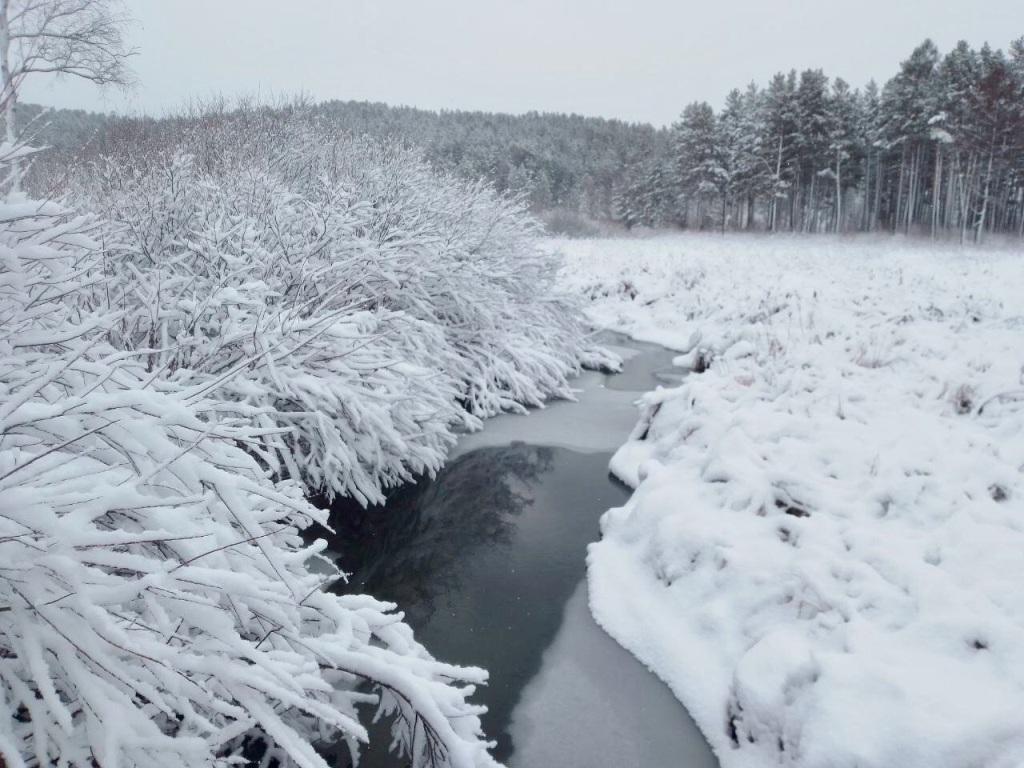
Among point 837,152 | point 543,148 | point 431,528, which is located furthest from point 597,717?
point 543,148

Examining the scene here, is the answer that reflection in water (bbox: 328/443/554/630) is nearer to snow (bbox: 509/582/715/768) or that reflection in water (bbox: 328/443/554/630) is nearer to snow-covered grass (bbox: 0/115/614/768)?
snow-covered grass (bbox: 0/115/614/768)

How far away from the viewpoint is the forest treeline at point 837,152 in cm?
3209

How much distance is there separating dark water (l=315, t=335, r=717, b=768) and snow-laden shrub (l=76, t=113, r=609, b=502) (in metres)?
0.54

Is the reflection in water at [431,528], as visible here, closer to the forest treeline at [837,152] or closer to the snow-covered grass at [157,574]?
the snow-covered grass at [157,574]

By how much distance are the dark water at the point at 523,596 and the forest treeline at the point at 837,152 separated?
16631 millimetres

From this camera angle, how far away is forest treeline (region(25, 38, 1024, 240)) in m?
32.1

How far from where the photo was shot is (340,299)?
25.6 feet

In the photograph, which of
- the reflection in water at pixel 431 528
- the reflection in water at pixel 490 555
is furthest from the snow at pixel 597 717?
the reflection in water at pixel 431 528

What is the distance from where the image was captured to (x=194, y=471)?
1.96m

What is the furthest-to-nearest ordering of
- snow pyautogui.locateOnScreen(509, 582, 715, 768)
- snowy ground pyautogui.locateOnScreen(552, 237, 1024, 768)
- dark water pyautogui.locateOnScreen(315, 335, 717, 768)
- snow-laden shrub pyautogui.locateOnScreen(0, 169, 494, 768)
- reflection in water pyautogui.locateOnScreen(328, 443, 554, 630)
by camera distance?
reflection in water pyautogui.locateOnScreen(328, 443, 554, 630) < dark water pyautogui.locateOnScreen(315, 335, 717, 768) < snow pyautogui.locateOnScreen(509, 582, 715, 768) < snowy ground pyautogui.locateOnScreen(552, 237, 1024, 768) < snow-laden shrub pyautogui.locateOnScreen(0, 169, 494, 768)

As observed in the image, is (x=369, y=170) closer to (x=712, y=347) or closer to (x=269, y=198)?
(x=269, y=198)

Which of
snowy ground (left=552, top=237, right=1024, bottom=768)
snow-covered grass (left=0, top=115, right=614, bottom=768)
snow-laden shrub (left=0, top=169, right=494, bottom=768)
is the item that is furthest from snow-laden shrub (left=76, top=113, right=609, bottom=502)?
snowy ground (left=552, top=237, right=1024, bottom=768)

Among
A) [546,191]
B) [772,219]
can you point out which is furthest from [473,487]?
[546,191]

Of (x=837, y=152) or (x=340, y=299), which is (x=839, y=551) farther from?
(x=837, y=152)
